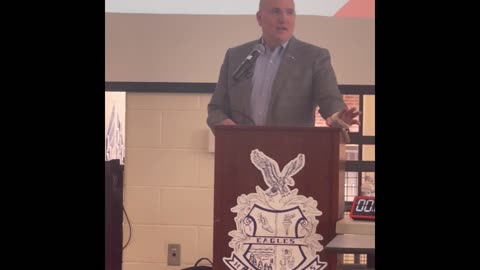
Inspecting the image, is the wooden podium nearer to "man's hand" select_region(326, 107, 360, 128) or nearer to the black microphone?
"man's hand" select_region(326, 107, 360, 128)

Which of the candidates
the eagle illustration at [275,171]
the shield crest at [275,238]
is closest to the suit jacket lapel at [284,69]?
the eagle illustration at [275,171]

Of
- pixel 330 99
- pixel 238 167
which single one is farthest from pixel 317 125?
pixel 238 167

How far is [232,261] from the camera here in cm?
320

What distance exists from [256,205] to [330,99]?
1.84 feet

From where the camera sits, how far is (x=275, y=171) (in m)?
3.21

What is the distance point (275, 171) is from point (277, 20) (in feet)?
2.19

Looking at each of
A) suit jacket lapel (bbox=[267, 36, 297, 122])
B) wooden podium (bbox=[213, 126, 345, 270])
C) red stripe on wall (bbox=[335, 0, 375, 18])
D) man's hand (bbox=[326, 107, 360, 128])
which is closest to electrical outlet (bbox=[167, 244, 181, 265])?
wooden podium (bbox=[213, 126, 345, 270])

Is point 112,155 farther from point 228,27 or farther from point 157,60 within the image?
point 228,27

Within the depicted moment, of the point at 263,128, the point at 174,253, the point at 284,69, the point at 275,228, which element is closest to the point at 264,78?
the point at 284,69

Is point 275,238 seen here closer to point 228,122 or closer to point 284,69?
point 228,122

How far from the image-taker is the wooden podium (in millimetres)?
3178

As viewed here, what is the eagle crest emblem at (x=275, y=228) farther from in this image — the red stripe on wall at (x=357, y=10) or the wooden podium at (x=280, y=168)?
the red stripe on wall at (x=357, y=10)

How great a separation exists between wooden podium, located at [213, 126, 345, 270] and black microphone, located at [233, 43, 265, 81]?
0.25 m

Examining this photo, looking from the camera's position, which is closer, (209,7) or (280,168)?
(280,168)
